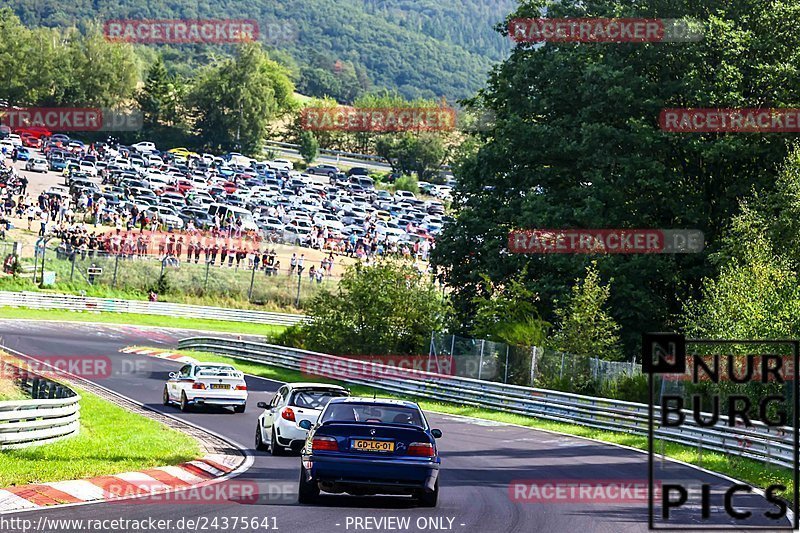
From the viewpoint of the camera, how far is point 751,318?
28891 millimetres

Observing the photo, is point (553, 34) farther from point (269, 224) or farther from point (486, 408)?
point (269, 224)

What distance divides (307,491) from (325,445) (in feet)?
2.27

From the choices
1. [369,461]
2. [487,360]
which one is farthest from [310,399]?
[487,360]

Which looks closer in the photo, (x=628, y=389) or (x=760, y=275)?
(x=760, y=275)

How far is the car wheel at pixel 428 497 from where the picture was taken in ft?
50.5

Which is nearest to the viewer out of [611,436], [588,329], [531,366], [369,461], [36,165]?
[369,461]

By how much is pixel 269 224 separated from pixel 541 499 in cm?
7649

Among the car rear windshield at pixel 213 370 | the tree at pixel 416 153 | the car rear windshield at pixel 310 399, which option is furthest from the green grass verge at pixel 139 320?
the tree at pixel 416 153

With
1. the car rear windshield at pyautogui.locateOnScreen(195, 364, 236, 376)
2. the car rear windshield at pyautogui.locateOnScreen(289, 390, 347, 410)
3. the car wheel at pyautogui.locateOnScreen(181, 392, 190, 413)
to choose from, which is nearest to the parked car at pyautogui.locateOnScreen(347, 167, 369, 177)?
the car rear windshield at pyautogui.locateOnScreen(195, 364, 236, 376)

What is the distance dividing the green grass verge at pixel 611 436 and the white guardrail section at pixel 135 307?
16.2 meters

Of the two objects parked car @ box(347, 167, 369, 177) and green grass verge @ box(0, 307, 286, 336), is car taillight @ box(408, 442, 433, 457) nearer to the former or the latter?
green grass verge @ box(0, 307, 286, 336)

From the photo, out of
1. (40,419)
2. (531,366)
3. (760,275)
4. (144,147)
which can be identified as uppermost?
(144,147)

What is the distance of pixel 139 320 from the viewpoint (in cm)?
6650

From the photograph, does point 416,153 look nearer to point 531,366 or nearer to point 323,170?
point 323,170
